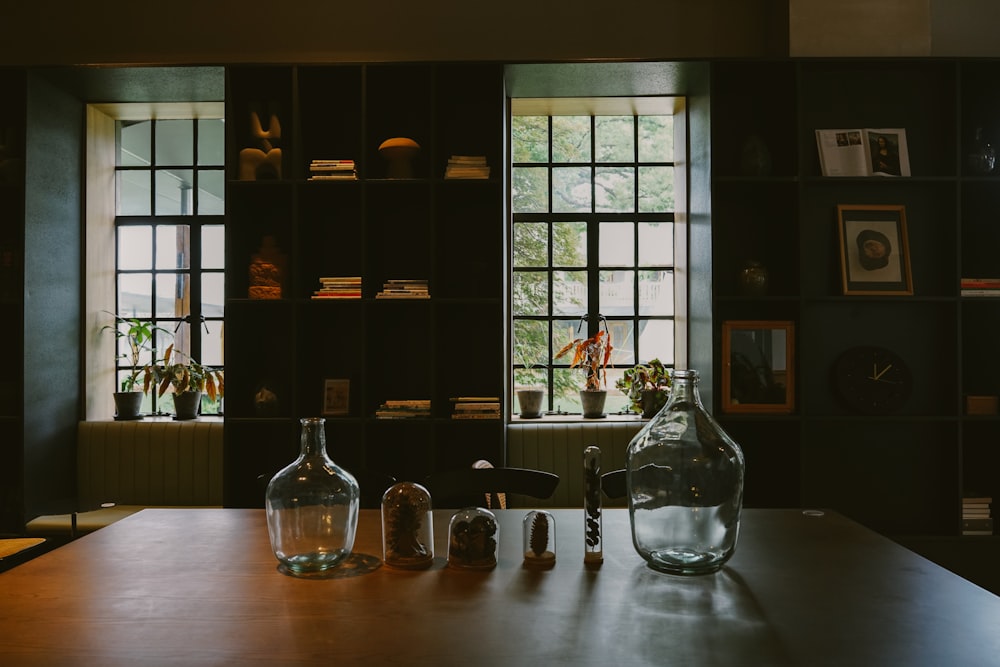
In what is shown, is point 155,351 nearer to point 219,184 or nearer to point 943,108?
point 219,184

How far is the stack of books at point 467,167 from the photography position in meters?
4.13

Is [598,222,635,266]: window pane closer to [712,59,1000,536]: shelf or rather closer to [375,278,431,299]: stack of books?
[712,59,1000,536]: shelf

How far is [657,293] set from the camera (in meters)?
4.88

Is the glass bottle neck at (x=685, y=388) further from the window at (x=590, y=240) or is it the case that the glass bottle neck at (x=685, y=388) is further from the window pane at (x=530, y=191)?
the window pane at (x=530, y=191)

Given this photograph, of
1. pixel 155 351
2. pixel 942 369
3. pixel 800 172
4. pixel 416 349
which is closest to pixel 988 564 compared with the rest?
pixel 942 369

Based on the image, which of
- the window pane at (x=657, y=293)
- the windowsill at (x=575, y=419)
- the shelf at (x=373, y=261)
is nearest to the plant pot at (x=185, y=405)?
the shelf at (x=373, y=261)

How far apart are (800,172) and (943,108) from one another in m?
0.95

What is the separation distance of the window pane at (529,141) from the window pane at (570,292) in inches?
31.2

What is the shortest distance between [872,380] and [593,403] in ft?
5.15

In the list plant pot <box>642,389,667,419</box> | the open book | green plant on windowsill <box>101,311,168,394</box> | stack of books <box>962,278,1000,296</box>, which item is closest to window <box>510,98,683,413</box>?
plant pot <box>642,389,667,419</box>

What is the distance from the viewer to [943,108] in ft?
13.5

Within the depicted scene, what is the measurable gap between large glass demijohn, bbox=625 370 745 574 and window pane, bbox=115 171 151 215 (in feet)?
14.8

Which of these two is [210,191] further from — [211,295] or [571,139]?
[571,139]

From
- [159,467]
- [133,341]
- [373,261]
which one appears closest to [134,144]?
[133,341]
